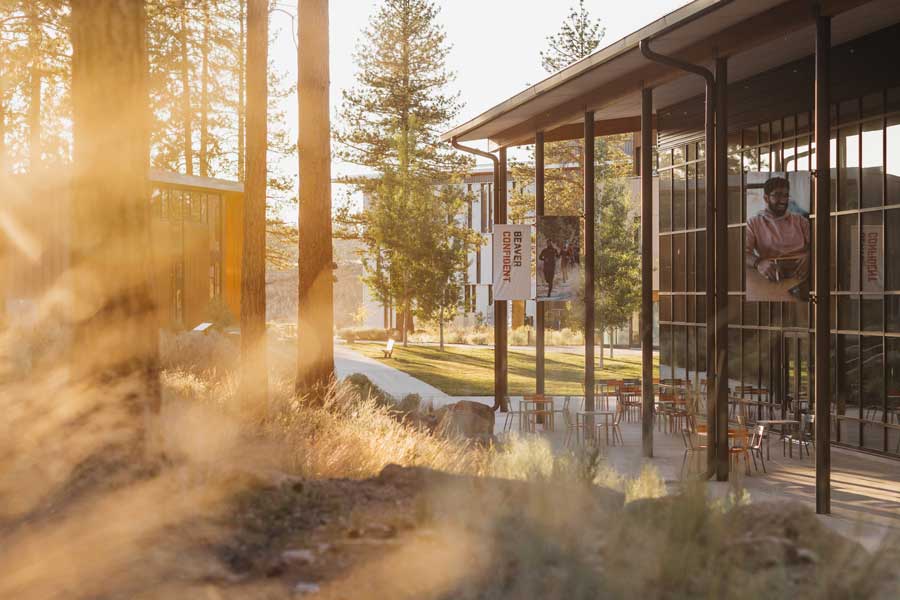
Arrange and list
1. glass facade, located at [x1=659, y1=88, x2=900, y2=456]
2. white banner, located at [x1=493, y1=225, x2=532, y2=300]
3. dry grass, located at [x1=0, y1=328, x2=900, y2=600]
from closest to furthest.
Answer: dry grass, located at [x1=0, y1=328, x2=900, y2=600]
glass facade, located at [x1=659, y1=88, x2=900, y2=456]
white banner, located at [x1=493, y1=225, x2=532, y2=300]

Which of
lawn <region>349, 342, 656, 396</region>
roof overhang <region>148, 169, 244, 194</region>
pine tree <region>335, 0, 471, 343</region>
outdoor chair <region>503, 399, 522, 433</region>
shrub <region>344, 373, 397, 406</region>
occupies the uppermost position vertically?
pine tree <region>335, 0, 471, 343</region>

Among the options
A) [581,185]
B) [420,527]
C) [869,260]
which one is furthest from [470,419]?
[581,185]

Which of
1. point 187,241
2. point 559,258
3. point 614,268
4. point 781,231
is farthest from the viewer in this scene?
point 614,268

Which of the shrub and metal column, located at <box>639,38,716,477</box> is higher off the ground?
metal column, located at <box>639,38,716,477</box>

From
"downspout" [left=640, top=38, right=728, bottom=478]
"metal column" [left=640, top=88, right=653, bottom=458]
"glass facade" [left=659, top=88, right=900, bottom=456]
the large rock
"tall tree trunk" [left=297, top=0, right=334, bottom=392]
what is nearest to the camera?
"tall tree trunk" [left=297, top=0, right=334, bottom=392]

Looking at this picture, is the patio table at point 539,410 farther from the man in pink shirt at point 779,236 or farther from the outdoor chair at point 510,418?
the man in pink shirt at point 779,236

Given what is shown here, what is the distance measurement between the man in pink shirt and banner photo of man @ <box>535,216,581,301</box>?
4883mm

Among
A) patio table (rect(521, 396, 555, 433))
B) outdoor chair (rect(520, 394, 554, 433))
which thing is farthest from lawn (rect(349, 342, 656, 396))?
patio table (rect(521, 396, 555, 433))

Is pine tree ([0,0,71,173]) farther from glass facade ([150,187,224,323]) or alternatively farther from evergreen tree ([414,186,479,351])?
evergreen tree ([414,186,479,351])

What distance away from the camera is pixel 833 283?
15422 mm

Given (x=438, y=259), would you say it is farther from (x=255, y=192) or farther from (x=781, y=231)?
(x=781, y=231)

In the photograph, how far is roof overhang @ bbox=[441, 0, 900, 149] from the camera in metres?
10.8

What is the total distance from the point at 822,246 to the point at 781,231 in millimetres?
1764

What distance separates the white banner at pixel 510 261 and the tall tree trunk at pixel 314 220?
6.59m
